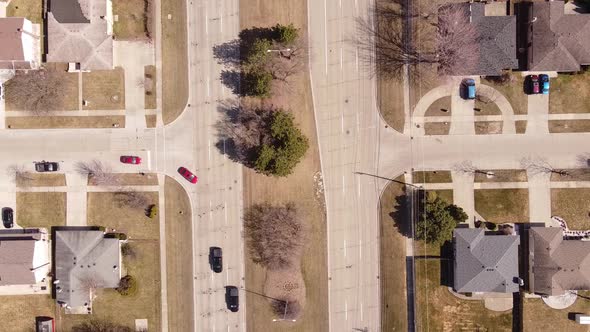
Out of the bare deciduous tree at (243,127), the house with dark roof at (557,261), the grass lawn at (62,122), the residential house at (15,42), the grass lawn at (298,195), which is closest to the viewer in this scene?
the residential house at (15,42)

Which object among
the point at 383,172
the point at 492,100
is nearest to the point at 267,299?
the point at 383,172

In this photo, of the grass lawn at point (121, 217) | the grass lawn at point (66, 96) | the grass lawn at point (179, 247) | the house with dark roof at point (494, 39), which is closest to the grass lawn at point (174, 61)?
the grass lawn at point (179, 247)

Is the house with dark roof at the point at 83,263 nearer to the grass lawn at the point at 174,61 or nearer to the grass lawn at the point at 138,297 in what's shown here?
the grass lawn at the point at 138,297

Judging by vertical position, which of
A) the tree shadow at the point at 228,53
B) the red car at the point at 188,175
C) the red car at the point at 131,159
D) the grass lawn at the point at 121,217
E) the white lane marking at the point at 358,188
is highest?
the tree shadow at the point at 228,53

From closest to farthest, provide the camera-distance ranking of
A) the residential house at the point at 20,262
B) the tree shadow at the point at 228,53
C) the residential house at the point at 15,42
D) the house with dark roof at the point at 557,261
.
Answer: the residential house at the point at 15,42 → the house with dark roof at the point at 557,261 → the residential house at the point at 20,262 → the tree shadow at the point at 228,53

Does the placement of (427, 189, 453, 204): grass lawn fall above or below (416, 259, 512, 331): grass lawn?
above

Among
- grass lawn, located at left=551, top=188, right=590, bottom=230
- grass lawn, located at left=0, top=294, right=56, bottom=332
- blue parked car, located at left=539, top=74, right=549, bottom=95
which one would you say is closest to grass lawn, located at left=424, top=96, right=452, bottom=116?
blue parked car, located at left=539, top=74, right=549, bottom=95

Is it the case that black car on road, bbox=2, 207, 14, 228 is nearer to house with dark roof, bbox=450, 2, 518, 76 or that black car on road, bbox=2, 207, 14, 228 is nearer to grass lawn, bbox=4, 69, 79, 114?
grass lawn, bbox=4, 69, 79, 114

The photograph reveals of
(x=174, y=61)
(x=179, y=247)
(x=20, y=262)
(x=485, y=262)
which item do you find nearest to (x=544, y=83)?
(x=485, y=262)
